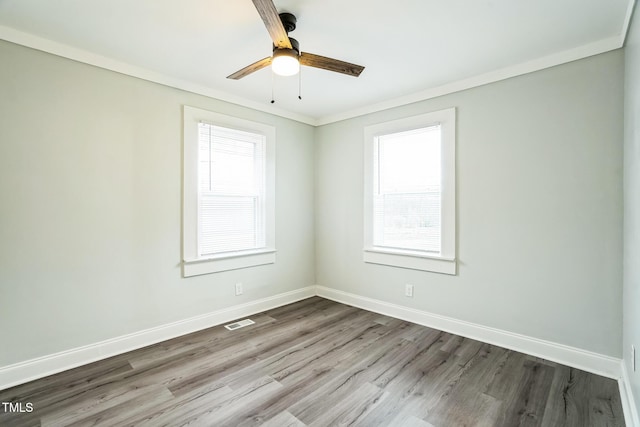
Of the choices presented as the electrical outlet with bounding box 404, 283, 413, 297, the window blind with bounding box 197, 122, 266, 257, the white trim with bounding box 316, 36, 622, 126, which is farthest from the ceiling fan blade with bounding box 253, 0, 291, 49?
the electrical outlet with bounding box 404, 283, 413, 297

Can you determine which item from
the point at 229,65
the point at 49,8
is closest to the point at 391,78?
the point at 229,65

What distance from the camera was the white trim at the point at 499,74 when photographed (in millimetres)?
2363

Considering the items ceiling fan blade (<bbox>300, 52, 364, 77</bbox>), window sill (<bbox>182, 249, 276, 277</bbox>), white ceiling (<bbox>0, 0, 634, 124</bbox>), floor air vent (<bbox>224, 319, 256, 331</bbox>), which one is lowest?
floor air vent (<bbox>224, 319, 256, 331</bbox>)

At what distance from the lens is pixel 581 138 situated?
246 centimetres

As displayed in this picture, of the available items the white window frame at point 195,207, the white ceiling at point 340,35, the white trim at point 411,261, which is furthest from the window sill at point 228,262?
the white ceiling at point 340,35

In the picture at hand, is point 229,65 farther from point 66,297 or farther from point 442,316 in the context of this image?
point 442,316

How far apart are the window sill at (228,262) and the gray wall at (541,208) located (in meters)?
1.74

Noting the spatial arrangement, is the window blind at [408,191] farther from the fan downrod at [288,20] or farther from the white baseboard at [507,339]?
the fan downrod at [288,20]

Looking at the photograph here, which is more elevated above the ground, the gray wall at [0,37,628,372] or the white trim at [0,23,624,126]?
the white trim at [0,23,624,126]

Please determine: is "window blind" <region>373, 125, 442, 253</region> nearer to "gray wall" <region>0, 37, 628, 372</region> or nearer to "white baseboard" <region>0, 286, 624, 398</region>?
"gray wall" <region>0, 37, 628, 372</region>

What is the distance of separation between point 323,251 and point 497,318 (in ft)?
7.44

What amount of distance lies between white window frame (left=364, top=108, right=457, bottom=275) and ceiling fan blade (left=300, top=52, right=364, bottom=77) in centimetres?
137

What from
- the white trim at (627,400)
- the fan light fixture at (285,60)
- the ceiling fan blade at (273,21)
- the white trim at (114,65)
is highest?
the white trim at (114,65)

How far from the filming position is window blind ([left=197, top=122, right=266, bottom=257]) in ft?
11.0
